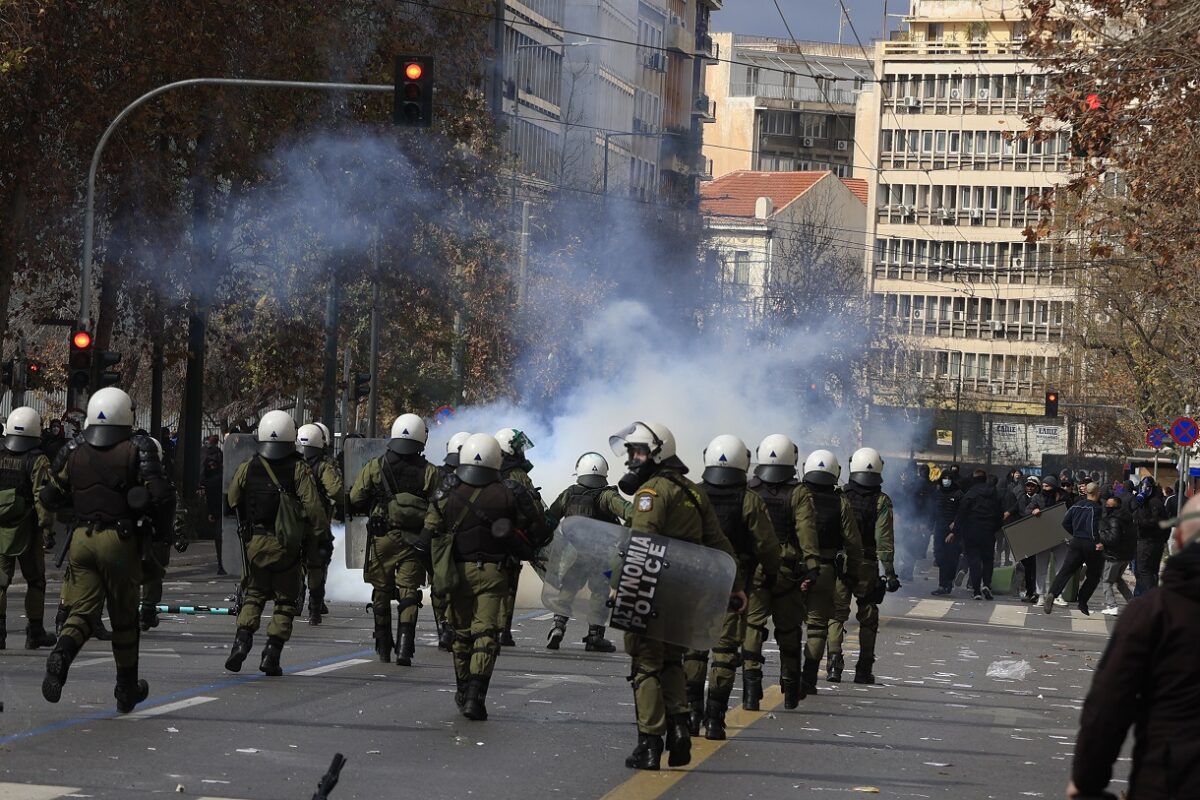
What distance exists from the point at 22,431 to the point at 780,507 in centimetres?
523

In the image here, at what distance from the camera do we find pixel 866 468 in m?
14.6

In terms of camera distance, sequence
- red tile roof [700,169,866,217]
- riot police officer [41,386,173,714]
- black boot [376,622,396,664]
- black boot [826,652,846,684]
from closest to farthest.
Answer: riot police officer [41,386,173,714] → black boot [376,622,396,664] → black boot [826,652,846,684] → red tile roof [700,169,866,217]

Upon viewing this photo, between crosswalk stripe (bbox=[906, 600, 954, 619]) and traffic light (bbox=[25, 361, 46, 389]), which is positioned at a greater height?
traffic light (bbox=[25, 361, 46, 389])

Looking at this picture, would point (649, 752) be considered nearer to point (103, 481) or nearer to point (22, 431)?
point (103, 481)

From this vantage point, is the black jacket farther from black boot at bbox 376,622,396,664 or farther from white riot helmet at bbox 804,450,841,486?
black boot at bbox 376,622,396,664

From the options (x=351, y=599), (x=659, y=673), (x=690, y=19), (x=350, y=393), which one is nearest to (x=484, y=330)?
(x=350, y=393)

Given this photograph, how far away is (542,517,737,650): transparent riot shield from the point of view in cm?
913

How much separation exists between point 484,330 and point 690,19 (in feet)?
154

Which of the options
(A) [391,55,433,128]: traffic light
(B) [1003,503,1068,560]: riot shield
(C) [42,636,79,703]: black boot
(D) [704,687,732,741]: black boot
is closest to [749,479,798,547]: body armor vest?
(D) [704,687,732,741]: black boot

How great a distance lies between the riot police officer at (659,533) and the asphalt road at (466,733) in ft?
0.59

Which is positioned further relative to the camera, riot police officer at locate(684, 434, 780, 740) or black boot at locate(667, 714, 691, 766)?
riot police officer at locate(684, 434, 780, 740)

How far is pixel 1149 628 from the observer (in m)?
4.83

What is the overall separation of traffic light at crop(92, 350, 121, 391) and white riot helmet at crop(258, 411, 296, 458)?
12.2 m

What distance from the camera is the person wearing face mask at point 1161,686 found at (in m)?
4.81
